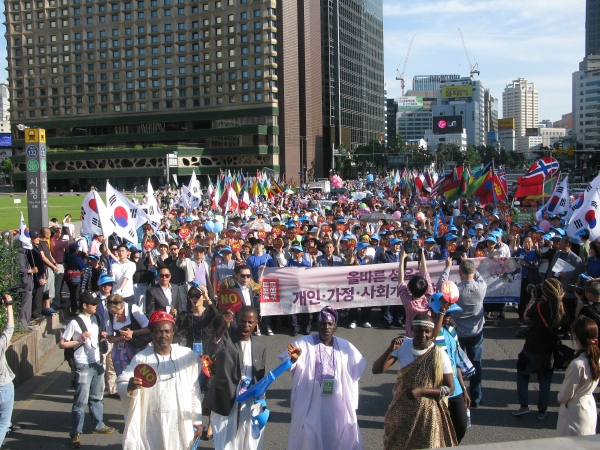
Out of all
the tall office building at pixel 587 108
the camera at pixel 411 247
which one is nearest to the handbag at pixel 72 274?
the camera at pixel 411 247

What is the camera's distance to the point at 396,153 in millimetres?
108688

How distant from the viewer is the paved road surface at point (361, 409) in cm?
634

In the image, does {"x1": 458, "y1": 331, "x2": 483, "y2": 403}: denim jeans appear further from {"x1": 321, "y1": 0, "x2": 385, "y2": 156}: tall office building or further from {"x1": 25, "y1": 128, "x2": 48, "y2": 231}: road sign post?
{"x1": 321, "y1": 0, "x2": 385, "y2": 156}: tall office building

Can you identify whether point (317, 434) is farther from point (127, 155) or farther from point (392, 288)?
point (127, 155)

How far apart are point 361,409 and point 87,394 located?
9.61 feet

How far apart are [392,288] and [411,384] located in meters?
6.47

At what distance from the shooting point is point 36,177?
563 inches

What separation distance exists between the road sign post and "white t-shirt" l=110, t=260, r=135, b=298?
498cm

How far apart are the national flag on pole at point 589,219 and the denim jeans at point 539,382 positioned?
5.93m

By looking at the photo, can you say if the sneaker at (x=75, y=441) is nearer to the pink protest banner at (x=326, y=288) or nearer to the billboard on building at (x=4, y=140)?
the pink protest banner at (x=326, y=288)

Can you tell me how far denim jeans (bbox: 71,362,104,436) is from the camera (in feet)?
20.6

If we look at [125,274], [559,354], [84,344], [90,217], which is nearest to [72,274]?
[90,217]

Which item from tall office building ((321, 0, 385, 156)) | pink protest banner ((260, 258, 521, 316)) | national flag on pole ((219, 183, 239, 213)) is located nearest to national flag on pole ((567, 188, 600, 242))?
pink protest banner ((260, 258, 521, 316))

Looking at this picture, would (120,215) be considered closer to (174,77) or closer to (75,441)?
(75,441)
